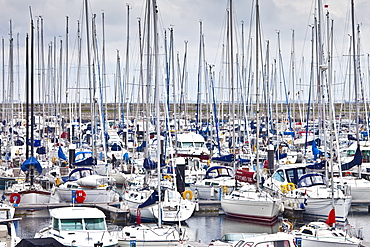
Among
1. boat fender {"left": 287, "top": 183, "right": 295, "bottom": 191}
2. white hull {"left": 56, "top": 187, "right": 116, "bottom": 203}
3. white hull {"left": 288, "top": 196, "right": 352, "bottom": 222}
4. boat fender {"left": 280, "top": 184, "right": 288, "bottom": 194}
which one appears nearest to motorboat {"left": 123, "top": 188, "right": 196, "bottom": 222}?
white hull {"left": 56, "top": 187, "right": 116, "bottom": 203}

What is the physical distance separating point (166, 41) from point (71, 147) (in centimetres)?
1242

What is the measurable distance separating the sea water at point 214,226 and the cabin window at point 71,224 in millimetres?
6132

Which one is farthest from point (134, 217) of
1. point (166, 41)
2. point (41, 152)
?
point (166, 41)

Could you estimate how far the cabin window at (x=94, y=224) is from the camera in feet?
91.2

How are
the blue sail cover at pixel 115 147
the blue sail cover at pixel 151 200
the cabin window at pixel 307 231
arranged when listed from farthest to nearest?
the blue sail cover at pixel 115 147, the blue sail cover at pixel 151 200, the cabin window at pixel 307 231

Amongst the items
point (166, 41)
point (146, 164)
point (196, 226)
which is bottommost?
point (196, 226)

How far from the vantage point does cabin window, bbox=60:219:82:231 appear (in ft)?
90.8

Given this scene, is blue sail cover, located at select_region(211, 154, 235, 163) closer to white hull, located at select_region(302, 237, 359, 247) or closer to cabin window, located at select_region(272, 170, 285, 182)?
cabin window, located at select_region(272, 170, 285, 182)

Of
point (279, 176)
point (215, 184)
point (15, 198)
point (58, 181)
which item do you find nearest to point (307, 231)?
point (279, 176)

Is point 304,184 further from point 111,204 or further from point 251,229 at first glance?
point 111,204

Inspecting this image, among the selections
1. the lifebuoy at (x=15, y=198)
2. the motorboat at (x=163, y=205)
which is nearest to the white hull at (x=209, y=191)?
the motorboat at (x=163, y=205)

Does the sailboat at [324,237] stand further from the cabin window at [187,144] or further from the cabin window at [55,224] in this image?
the cabin window at [187,144]

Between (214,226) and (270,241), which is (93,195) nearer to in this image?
(214,226)

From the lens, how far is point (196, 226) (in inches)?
1438
